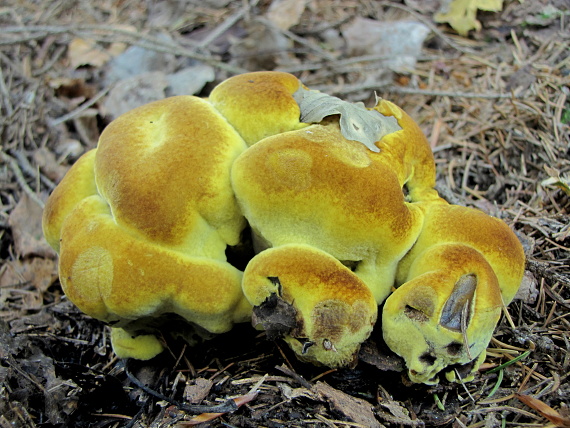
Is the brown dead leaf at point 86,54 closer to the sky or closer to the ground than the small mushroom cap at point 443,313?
closer to the sky

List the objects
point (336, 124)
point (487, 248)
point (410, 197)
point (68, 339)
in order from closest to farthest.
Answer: point (487, 248) → point (336, 124) → point (410, 197) → point (68, 339)

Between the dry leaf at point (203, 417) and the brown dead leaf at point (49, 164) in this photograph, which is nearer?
the dry leaf at point (203, 417)

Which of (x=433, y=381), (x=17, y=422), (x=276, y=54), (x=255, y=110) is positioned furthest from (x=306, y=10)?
(x=17, y=422)

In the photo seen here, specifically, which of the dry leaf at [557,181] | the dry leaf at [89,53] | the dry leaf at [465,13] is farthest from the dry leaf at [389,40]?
the dry leaf at [89,53]

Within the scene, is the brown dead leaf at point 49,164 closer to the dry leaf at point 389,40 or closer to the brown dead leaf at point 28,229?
the brown dead leaf at point 28,229

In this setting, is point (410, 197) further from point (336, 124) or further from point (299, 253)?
point (299, 253)

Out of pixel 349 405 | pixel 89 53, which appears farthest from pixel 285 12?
pixel 349 405

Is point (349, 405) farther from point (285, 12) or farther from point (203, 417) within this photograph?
point (285, 12)
